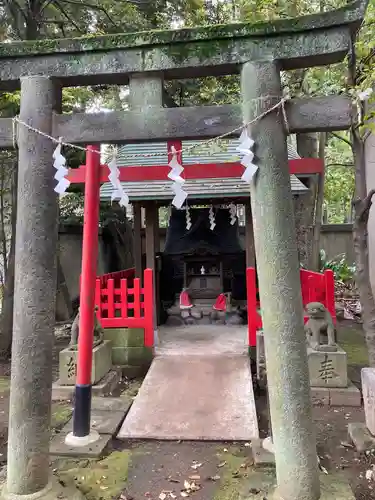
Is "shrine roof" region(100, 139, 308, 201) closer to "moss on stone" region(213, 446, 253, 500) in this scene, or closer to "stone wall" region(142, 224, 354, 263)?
"moss on stone" region(213, 446, 253, 500)

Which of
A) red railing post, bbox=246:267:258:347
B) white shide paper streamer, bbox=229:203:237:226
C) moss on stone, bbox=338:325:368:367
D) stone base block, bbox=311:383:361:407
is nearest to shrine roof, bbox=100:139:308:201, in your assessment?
white shide paper streamer, bbox=229:203:237:226

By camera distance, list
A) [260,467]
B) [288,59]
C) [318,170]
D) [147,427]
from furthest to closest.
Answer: [147,427], [318,170], [260,467], [288,59]

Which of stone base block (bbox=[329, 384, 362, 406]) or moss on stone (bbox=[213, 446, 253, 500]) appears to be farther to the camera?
stone base block (bbox=[329, 384, 362, 406])

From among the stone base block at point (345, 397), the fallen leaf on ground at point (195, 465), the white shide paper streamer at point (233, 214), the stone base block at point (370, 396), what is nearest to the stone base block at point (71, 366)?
the fallen leaf on ground at point (195, 465)

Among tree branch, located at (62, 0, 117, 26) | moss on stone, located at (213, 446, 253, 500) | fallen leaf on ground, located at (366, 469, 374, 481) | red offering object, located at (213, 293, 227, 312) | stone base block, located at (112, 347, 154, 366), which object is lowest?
fallen leaf on ground, located at (366, 469, 374, 481)

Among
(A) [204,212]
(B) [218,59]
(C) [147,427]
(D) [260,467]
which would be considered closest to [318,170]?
(B) [218,59]

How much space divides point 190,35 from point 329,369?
444 centimetres

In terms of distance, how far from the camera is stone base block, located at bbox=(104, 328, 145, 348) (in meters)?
6.87

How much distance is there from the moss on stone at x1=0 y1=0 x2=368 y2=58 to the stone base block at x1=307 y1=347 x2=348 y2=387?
161 inches

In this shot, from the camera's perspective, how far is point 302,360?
292cm

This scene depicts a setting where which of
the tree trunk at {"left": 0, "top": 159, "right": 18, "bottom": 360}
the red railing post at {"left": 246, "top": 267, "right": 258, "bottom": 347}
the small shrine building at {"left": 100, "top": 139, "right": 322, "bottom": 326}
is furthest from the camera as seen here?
the small shrine building at {"left": 100, "top": 139, "right": 322, "bottom": 326}

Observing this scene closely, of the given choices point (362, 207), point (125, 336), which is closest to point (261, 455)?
point (362, 207)

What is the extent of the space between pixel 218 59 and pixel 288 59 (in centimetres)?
51

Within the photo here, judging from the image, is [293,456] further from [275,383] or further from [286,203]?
[286,203]
